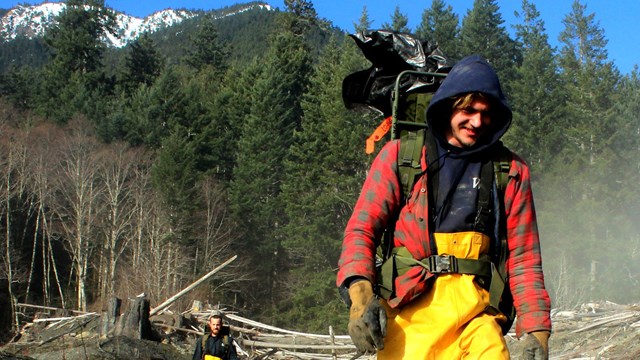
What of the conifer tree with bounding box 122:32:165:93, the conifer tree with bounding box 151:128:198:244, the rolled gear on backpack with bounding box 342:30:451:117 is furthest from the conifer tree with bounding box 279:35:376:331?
the rolled gear on backpack with bounding box 342:30:451:117

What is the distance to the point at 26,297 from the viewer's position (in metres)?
38.3

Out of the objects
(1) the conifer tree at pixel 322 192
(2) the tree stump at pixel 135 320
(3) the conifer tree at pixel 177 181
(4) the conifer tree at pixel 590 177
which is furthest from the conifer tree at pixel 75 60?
(2) the tree stump at pixel 135 320

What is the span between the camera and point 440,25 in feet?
170

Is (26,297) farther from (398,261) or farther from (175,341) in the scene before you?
(398,261)

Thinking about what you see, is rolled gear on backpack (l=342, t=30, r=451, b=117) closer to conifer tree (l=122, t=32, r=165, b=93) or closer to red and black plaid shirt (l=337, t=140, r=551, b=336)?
red and black plaid shirt (l=337, t=140, r=551, b=336)

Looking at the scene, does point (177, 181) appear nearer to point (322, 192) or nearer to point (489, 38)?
point (322, 192)

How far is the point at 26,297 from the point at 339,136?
17820 mm

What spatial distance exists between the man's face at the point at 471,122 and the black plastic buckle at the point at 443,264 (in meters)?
0.47

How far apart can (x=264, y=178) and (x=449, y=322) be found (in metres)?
43.9

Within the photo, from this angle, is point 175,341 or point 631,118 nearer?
point 175,341

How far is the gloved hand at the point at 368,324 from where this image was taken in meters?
2.75

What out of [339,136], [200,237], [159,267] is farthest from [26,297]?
[339,136]

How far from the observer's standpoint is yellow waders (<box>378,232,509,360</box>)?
2.89m

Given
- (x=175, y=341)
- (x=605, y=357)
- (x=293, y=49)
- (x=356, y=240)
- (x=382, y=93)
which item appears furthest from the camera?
(x=293, y=49)
